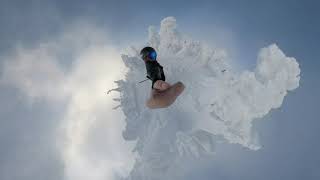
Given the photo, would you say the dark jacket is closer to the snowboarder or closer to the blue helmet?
the snowboarder

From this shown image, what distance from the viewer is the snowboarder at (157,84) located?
14078mm

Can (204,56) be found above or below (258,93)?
above

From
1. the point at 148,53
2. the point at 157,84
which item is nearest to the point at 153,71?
the point at 157,84

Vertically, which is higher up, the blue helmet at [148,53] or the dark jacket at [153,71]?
the blue helmet at [148,53]

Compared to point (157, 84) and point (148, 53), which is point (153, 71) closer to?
point (157, 84)

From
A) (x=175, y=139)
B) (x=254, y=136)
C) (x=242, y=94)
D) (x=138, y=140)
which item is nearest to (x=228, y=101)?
(x=242, y=94)

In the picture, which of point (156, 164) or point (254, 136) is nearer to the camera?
point (254, 136)

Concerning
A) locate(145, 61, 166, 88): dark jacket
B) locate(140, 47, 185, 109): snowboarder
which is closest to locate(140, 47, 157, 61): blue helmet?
locate(140, 47, 185, 109): snowboarder

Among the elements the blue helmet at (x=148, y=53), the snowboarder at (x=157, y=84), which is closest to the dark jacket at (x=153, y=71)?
the snowboarder at (x=157, y=84)

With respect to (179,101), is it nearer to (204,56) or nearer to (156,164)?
(204,56)

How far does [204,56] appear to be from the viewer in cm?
2283

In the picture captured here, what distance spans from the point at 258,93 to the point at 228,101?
1.87 m

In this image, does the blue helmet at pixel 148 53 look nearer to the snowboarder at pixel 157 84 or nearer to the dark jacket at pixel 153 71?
the snowboarder at pixel 157 84

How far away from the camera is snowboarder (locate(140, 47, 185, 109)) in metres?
14.1
